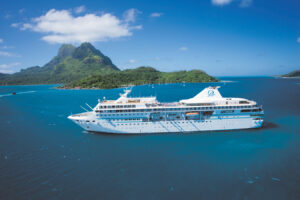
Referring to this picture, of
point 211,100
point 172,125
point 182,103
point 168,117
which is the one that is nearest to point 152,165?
point 172,125

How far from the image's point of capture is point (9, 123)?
125 ft

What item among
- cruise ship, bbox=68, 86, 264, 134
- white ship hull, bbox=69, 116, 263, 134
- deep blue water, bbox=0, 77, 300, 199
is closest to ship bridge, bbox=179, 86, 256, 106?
cruise ship, bbox=68, 86, 264, 134

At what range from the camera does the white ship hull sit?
28344 millimetres

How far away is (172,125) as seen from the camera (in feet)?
94.7

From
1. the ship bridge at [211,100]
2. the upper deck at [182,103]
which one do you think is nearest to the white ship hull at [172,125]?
the upper deck at [182,103]

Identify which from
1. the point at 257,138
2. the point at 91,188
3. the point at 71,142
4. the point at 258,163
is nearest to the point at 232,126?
the point at 257,138

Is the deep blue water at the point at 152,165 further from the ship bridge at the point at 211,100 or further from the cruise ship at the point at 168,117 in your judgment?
the ship bridge at the point at 211,100

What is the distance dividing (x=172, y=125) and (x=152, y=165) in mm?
10416

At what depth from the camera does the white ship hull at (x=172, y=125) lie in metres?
28.3

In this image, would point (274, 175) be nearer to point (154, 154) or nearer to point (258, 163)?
point (258, 163)

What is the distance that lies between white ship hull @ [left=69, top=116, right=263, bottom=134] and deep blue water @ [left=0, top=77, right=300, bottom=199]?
1.12 meters

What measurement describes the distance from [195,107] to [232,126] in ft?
26.0

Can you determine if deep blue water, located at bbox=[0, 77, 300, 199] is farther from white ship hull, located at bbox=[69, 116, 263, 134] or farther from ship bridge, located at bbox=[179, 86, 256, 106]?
ship bridge, located at bbox=[179, 86, 256, 106]

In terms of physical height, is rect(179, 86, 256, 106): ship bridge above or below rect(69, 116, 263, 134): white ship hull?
above
